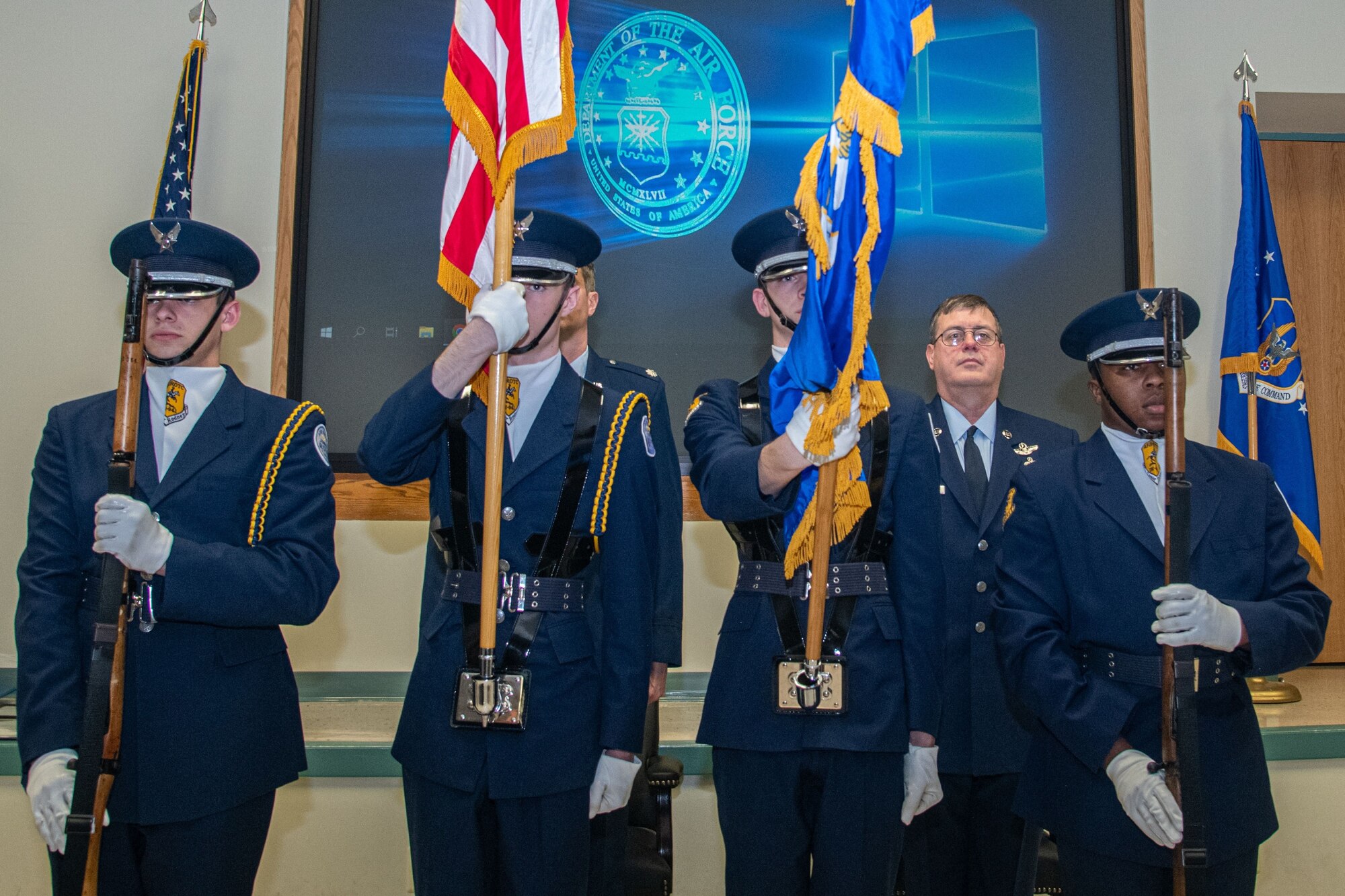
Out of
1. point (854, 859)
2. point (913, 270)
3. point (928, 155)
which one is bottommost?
point (854, 859)

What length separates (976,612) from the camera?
266 centimetres

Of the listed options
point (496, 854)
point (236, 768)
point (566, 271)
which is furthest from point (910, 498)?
point (236, 768)

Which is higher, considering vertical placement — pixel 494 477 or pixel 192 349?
pixel 192 349

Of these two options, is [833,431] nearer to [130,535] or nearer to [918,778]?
[918,778]

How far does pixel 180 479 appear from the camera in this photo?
6.16 feet

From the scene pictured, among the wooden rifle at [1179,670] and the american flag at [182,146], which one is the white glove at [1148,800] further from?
the american flag at [182,146]

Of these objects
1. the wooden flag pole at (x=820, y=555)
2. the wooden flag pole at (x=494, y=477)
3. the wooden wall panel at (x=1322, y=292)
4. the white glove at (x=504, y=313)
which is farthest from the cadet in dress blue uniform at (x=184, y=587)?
the wooden wall panel at (x=1322, y=292)

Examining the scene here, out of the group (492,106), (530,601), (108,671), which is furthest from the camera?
(492,106)

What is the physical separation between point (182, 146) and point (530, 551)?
7.91ft

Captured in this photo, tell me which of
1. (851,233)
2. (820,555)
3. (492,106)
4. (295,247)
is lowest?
(820,555)

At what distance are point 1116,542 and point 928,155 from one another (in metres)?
2.41

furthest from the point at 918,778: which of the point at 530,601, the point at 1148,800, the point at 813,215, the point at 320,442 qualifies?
the point at 320,442

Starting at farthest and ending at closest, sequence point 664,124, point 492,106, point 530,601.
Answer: point 664,124
point 492,106
point 530,601

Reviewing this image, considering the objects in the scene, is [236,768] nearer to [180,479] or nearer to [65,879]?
[65,879]
